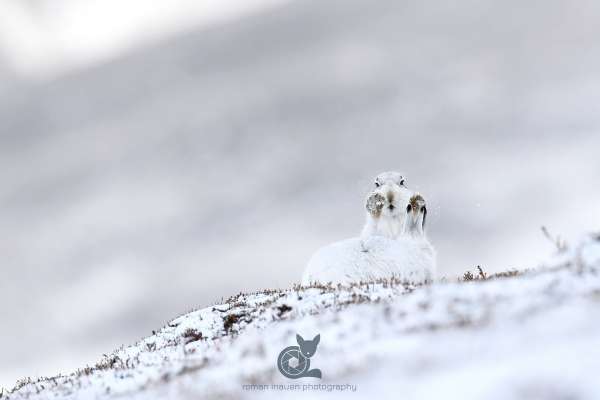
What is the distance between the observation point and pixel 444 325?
9.15m

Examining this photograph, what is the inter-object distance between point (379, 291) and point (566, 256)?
375 centimetres

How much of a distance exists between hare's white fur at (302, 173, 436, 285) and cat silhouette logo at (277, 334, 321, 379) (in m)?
7.06

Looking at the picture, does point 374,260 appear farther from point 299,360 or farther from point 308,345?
point 299,360

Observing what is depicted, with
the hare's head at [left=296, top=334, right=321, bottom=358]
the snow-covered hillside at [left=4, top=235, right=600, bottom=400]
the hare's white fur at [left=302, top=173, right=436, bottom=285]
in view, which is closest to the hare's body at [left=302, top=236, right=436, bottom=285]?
the hare's white fur at [left=302, top=173, right=436, bottom=285]

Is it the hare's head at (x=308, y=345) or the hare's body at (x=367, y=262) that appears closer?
the hare's head at (x=308, y=345)

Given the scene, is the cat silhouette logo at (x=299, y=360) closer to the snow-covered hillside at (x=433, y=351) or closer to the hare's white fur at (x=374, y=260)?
the snow-covered hillside at (x=433, y=351)

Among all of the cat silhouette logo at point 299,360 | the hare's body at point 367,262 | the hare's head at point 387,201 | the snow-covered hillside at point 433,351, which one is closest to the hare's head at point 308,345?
the cat silhouette logo at point 299,360

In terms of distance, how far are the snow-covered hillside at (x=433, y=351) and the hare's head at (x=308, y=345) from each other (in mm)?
109

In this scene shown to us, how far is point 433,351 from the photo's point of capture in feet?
27.6

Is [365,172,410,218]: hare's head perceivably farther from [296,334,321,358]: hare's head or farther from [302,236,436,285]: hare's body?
[296,334,321,358]: hare's head

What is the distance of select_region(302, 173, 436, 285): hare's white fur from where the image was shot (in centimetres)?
1711

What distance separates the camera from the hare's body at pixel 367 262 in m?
17.1

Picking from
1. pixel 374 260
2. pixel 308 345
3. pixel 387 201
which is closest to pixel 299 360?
pixel 308 345

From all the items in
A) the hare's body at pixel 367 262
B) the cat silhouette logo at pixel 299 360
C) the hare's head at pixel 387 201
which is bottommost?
the cat silhouette logo at pixel 299 360
